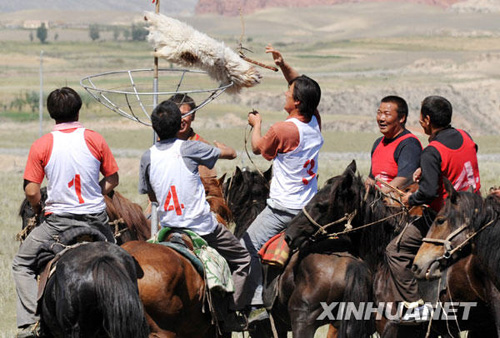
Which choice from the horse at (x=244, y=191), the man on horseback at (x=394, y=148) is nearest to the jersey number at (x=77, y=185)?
the man on horseback at (x=394, y=148)

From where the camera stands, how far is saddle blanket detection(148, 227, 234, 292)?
7.55 metres

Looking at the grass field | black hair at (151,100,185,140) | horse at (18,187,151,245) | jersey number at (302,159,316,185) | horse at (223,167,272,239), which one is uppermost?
black hair at (151,100,185,140)

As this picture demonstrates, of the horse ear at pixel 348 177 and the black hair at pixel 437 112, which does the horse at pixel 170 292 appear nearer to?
the horse ear at pixel 348 177

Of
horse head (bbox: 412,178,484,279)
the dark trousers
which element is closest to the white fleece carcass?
the dark trousers

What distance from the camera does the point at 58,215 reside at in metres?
7.57

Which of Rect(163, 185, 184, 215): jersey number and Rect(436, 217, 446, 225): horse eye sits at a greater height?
Rect(436, 217, 446, 225): horse eye

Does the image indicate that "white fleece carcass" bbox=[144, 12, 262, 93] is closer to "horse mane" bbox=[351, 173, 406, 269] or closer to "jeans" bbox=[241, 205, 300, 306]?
"jeans" bbox=[241, 205, 300, 306]

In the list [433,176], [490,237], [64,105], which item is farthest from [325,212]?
[64,105]

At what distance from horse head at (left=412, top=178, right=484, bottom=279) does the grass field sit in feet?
10.1

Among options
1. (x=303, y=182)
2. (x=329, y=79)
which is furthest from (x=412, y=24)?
(x=303, y=182)

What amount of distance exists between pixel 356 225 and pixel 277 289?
994 mm

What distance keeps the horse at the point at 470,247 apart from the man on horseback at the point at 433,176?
1.52 ft

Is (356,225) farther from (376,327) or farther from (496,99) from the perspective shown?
(496,99)

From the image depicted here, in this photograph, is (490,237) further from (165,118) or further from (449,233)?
(165,118)
